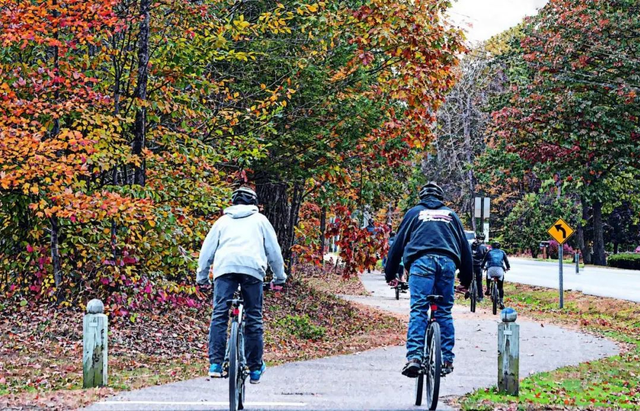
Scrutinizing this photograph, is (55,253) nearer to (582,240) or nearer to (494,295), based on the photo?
(494,295)

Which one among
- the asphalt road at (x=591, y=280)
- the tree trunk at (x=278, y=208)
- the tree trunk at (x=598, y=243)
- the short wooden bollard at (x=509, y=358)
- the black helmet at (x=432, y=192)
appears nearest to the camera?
the black helmet at (x=432, y=192)

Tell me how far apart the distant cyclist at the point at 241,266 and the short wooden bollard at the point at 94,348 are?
1.63 m

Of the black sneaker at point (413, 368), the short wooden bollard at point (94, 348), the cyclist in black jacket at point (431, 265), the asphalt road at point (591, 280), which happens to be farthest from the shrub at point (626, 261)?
the short wooden bollard at point (94, 348)

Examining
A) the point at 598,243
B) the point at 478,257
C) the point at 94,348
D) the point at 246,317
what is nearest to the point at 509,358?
the point at 246,317

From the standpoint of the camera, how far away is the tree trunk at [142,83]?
1300 centimetres

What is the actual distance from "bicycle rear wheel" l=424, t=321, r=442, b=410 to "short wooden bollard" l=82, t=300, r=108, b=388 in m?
3.51

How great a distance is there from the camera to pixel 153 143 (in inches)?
575

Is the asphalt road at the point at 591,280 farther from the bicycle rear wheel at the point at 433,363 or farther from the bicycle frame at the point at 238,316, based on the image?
the bicycle frame at the point at 238,316

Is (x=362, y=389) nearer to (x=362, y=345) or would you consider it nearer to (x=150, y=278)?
(x=150, y=278)

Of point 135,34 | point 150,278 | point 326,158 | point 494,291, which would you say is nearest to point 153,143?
point 135,34

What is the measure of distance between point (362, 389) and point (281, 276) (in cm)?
211

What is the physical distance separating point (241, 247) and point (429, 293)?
73.1 inches

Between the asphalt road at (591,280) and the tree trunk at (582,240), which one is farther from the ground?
the tree trunk at (582,240)

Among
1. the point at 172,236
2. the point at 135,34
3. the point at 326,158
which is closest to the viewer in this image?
the point at 172,236
